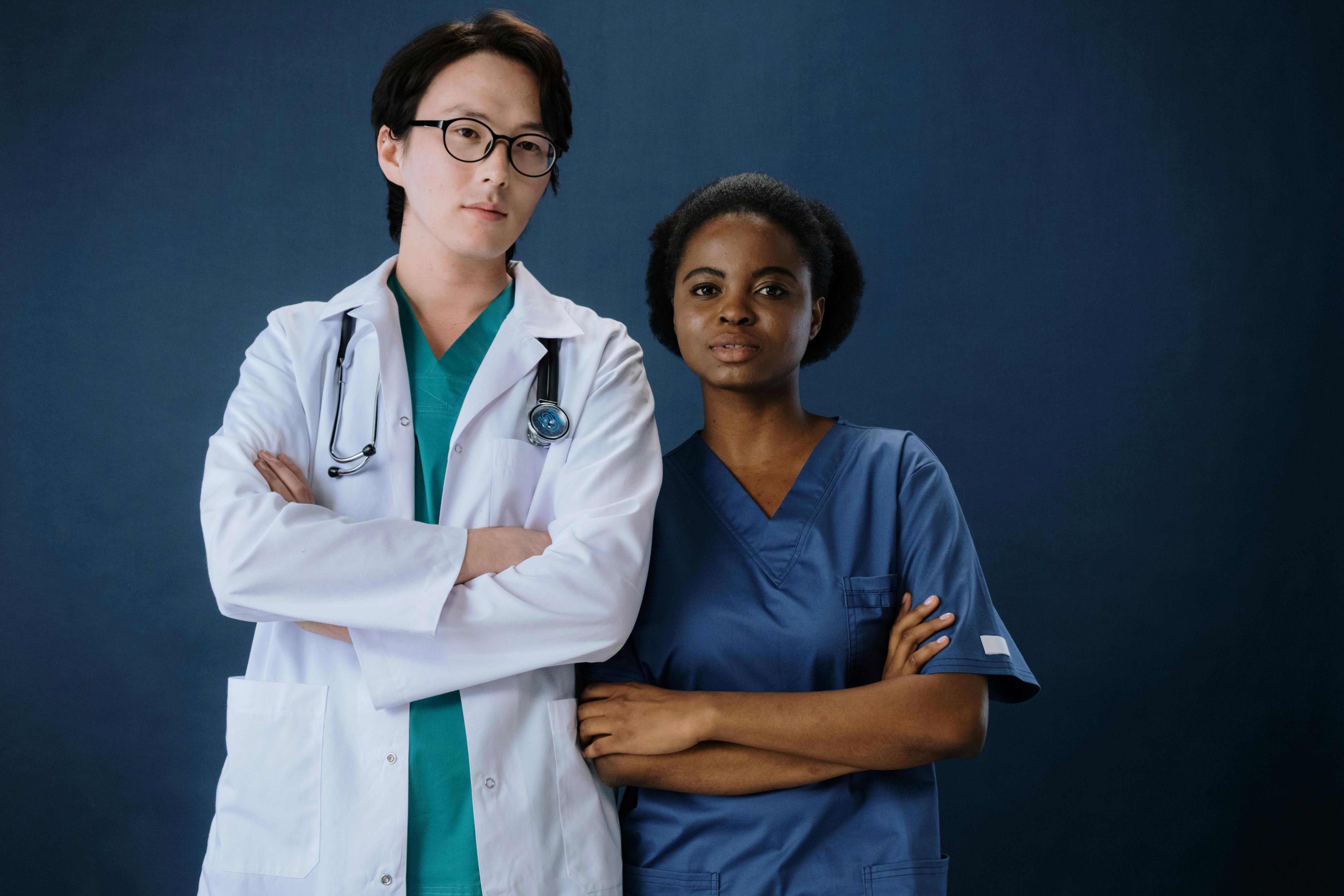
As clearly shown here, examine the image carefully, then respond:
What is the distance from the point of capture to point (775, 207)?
1655 mm

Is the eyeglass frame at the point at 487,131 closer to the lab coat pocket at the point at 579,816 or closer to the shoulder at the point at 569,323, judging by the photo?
the shoulder at the point at 569,323

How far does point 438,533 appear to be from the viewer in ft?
4.38

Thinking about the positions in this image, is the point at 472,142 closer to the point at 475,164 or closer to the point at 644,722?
the point at 475,164

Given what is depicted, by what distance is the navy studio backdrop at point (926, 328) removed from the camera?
7.44 feet

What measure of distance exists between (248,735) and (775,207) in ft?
3.40

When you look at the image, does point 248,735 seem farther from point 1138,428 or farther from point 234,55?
point 1138,428

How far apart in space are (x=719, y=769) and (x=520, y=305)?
2.24ft

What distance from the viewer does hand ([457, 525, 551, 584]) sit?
1.34 meters

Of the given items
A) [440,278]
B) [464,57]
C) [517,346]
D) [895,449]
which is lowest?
[895,449]

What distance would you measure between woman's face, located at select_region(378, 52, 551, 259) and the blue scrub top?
0.48 m

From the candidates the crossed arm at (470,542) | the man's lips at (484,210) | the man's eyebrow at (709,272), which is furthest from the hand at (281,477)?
the man's eyebrow at (709,272)

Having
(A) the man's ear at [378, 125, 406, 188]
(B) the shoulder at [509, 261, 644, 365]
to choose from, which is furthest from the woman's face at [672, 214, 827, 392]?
(A) the man's ear at [378, 125, 406, 188]

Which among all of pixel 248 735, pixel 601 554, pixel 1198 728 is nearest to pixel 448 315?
pixel 601 554

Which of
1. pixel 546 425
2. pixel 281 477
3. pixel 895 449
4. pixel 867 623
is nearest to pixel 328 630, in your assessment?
pixel 281 477
